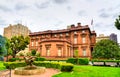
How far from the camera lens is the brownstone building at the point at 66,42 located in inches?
1503

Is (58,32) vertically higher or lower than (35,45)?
higher

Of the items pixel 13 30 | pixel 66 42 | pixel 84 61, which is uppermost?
pixel 13 30

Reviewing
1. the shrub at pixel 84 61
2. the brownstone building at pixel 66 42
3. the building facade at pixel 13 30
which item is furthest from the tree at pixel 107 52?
the building facade at pixel 13 30

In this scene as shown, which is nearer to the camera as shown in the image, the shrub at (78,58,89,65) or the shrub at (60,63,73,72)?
the shrub at (60,63,73,72)

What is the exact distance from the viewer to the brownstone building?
38.2m

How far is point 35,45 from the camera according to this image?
52125 mm

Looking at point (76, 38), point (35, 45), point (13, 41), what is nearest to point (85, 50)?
point (76, 38)

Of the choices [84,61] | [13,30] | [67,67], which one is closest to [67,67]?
[67,67]

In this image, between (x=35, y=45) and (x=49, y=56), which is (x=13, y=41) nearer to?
(x=35, y=45)

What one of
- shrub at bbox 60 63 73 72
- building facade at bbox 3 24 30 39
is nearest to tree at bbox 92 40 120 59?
shrub at bbox 60 63 73 72

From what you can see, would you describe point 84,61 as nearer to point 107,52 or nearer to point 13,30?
point 107,52

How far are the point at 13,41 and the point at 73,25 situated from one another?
18.8m

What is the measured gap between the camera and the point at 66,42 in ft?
129

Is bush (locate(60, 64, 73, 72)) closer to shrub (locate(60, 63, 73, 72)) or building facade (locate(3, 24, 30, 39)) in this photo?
shrub (locate(60, 63, 73, 72))
